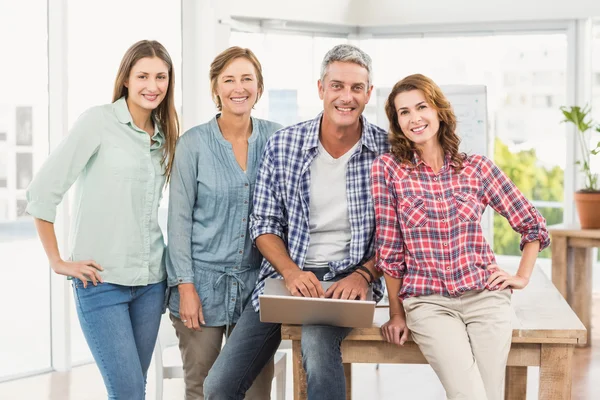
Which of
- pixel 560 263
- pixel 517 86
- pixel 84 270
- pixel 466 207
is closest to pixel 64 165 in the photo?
pixel 84 270

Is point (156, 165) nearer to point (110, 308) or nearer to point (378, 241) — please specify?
point (110, 308)

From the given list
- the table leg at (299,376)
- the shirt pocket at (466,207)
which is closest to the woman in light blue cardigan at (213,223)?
the table leg at (299,376)

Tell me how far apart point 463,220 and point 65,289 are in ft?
8.76

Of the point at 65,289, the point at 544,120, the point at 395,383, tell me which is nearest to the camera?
the point at 395,383

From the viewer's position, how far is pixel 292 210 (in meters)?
2.50

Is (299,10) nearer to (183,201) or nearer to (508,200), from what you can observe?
(183,201)

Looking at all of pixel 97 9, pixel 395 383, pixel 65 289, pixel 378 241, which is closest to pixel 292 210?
pixel 378 241

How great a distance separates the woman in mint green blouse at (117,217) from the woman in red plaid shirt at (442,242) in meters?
0.71

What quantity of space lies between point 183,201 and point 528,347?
1.15 metres

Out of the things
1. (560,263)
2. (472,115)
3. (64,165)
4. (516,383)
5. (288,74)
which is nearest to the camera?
(64,165)

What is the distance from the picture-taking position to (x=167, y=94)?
2.50 metres

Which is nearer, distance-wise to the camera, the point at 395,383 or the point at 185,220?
the point at 185,220

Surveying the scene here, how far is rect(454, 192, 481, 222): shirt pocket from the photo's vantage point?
2320 mm

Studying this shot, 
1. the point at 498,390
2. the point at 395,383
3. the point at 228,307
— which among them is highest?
the point at 228,307
